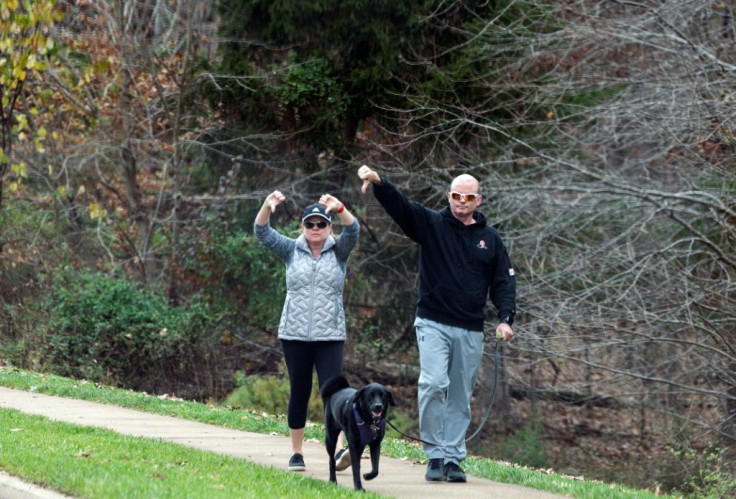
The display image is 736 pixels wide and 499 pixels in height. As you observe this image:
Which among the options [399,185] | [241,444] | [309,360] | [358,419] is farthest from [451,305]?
[399,185]

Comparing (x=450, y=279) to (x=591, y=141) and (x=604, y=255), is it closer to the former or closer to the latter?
(x=604, y=255)

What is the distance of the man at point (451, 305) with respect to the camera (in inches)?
313

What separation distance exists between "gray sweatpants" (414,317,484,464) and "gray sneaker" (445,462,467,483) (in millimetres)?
36

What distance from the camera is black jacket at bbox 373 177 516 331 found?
7977 mm

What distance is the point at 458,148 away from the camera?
1711 cm

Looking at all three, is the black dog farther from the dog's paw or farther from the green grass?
the green grass

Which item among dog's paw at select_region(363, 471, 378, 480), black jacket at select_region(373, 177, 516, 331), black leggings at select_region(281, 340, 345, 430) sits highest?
black jacket at select_region(373, 177, 516, 331)

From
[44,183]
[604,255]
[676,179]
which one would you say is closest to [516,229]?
[604,255]

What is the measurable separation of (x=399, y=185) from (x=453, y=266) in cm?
962

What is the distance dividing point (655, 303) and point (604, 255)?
2.88 ft

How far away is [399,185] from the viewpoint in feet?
57.6

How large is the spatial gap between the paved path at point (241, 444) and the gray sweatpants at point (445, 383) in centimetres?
32

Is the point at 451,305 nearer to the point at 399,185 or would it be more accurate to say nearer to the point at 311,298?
the point at 311,298

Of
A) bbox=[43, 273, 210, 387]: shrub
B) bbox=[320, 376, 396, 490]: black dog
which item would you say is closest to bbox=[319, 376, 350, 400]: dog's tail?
bbox=[320, 376, 396, 490]: black dog
